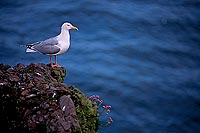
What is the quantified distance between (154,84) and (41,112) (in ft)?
21.3

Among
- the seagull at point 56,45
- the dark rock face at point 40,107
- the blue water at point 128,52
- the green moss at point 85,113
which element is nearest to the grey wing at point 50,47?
the seagull at point 56,45

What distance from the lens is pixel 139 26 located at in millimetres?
13039

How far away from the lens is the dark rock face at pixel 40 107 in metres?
Result: 4.25

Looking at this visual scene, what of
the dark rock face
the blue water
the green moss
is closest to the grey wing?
the dark rock face

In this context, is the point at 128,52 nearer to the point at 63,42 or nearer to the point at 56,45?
the point at 63,42

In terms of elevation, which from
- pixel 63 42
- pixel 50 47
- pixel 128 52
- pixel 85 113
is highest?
pixel 128 52

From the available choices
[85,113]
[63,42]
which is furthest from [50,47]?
[85,113]

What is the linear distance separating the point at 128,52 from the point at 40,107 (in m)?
7.64

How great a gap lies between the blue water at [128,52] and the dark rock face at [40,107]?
3.69 meters

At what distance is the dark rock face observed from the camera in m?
4.25

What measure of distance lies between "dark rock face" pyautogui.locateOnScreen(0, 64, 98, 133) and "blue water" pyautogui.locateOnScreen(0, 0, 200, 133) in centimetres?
369

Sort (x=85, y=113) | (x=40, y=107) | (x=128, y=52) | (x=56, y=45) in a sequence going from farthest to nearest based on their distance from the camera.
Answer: (x=128, y=52) → (x=56, y=45) → (x=85, y=113) → (x=40, y=107)

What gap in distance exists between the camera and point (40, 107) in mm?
4352

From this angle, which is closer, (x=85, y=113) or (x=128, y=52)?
(x=85, y=113)
